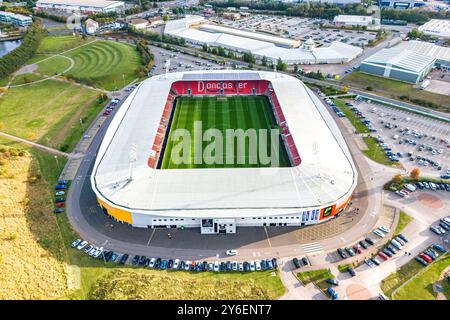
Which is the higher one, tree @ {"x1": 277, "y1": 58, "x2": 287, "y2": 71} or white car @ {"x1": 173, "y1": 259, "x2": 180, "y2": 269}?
tree @ {"x1": 277, "y1": 58, "x2": 287, "y2": 71}

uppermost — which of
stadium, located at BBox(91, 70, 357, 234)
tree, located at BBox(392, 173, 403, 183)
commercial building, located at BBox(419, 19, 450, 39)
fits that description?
commercial building, located at BBox(419, 19, 450, 39)

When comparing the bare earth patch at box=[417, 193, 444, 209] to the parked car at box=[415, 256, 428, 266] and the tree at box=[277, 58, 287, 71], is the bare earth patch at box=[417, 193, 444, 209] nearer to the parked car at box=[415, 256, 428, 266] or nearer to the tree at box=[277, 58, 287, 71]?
the parked car at box=[415, 256, 428, 266]

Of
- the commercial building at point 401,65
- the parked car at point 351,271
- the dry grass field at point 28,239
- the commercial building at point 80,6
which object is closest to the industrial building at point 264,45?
the commercial building at point 401,65

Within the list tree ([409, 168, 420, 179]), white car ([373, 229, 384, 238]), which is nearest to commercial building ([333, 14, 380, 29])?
tree ([409, 168, 420, 179])

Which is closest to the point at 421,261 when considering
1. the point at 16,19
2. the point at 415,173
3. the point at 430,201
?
the point at 430,201

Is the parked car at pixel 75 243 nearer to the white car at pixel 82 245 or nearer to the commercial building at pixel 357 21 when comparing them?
the white car at pixel 82 245

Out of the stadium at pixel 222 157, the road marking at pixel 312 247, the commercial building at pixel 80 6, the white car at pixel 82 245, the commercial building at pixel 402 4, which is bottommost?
the white car at pixel 82 245
